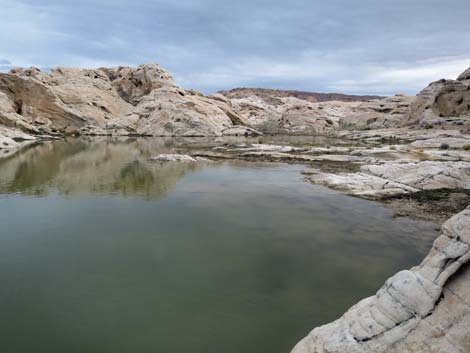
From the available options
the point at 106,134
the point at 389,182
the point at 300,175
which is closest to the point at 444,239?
the point at 389,182

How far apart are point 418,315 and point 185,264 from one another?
6.48 m

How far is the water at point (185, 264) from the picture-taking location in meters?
6.86

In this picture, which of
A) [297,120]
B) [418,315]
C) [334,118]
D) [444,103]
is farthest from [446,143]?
[334,118]

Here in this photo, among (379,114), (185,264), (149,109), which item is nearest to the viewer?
(185,264)

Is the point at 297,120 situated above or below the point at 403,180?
above

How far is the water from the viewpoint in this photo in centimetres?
686

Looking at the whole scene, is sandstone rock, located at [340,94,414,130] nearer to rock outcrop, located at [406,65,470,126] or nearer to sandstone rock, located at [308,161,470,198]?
rock outcrop, located at [406,65,470,126]

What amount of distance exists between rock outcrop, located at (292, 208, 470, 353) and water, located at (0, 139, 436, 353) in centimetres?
156

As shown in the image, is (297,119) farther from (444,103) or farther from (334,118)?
(444,103)

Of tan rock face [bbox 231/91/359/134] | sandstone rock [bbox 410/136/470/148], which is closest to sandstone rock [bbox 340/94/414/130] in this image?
tan rock face [bbox 231/91/359/134]

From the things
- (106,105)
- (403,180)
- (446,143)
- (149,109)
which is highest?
(106,105)

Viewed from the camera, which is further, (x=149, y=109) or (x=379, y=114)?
(x=379, y=114)

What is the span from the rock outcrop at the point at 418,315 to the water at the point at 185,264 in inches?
61.2

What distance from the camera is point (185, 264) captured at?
1003 cm
